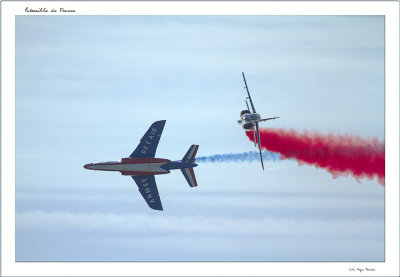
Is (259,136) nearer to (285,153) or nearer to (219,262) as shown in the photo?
(285,153)

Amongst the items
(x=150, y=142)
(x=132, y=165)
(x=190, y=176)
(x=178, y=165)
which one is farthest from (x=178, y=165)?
(x=132, y=165)

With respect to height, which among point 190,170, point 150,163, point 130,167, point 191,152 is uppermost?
point 191,152

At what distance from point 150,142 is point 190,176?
18.7ft

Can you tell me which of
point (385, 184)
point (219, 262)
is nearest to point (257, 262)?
point (219, 262)

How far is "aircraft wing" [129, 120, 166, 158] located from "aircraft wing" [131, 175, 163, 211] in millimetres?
2845

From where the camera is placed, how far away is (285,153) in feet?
648

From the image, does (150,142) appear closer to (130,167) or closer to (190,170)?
(130,167)

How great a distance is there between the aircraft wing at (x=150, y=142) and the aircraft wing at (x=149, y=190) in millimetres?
2845

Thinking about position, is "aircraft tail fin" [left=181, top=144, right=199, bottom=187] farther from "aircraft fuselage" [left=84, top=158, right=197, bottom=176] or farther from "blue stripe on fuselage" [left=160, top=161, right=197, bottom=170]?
"aircraft fuselage" [left=84, top=158, right=197, bottom=176]

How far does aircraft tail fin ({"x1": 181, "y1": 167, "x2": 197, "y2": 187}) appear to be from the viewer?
192 m

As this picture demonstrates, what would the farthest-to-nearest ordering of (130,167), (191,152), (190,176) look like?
1. (130,167)
2. (191,152)
3. (190,176)

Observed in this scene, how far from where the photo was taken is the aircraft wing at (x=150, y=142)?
194m

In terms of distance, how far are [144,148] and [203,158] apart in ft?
20.1

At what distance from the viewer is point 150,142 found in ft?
636
